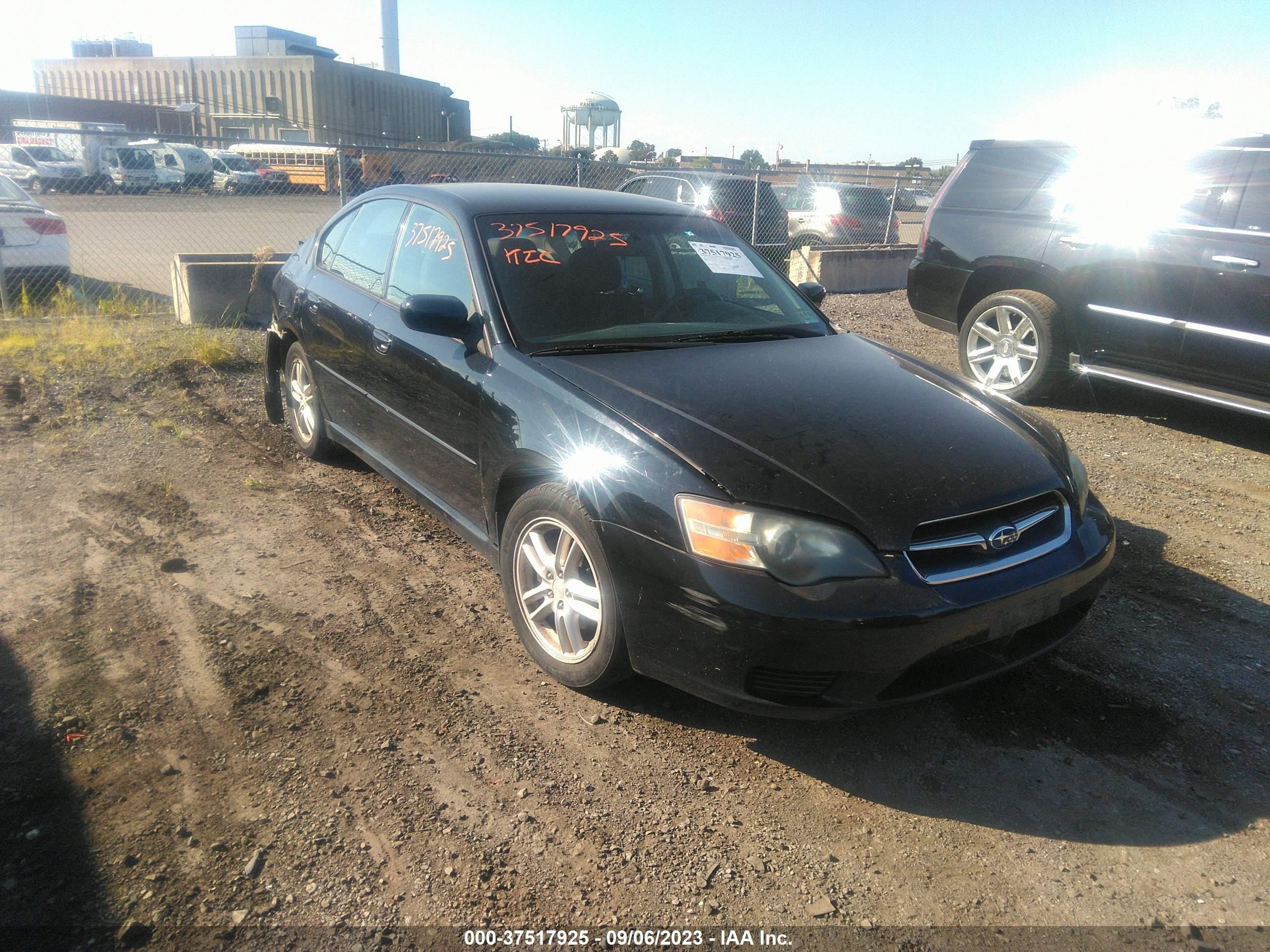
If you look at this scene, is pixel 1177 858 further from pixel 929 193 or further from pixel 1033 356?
pixel 929 193

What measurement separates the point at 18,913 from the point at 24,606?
69.9 inches

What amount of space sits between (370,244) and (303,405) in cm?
121

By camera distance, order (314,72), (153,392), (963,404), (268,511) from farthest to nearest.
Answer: (314,72) < (153,392) < (268,511) < (963,404)

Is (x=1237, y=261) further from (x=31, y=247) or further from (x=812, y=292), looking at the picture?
(x=31, y=247)

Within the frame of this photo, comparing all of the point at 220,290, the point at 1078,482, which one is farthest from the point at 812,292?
the point at 220,290

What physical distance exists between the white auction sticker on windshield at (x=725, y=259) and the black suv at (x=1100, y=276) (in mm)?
3438

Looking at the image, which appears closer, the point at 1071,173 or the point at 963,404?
the point at 963,404

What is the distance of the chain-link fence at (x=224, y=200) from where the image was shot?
9.15m

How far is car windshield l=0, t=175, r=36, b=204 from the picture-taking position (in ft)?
30.8

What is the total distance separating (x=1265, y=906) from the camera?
→ 2266 mm

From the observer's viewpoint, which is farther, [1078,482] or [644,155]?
[644,155]

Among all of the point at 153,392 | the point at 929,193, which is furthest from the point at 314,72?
the point at 153,392

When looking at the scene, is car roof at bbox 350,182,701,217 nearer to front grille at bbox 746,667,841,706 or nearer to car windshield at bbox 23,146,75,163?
front grille at bbox 746,667,841,706

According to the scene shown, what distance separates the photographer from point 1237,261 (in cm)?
565
